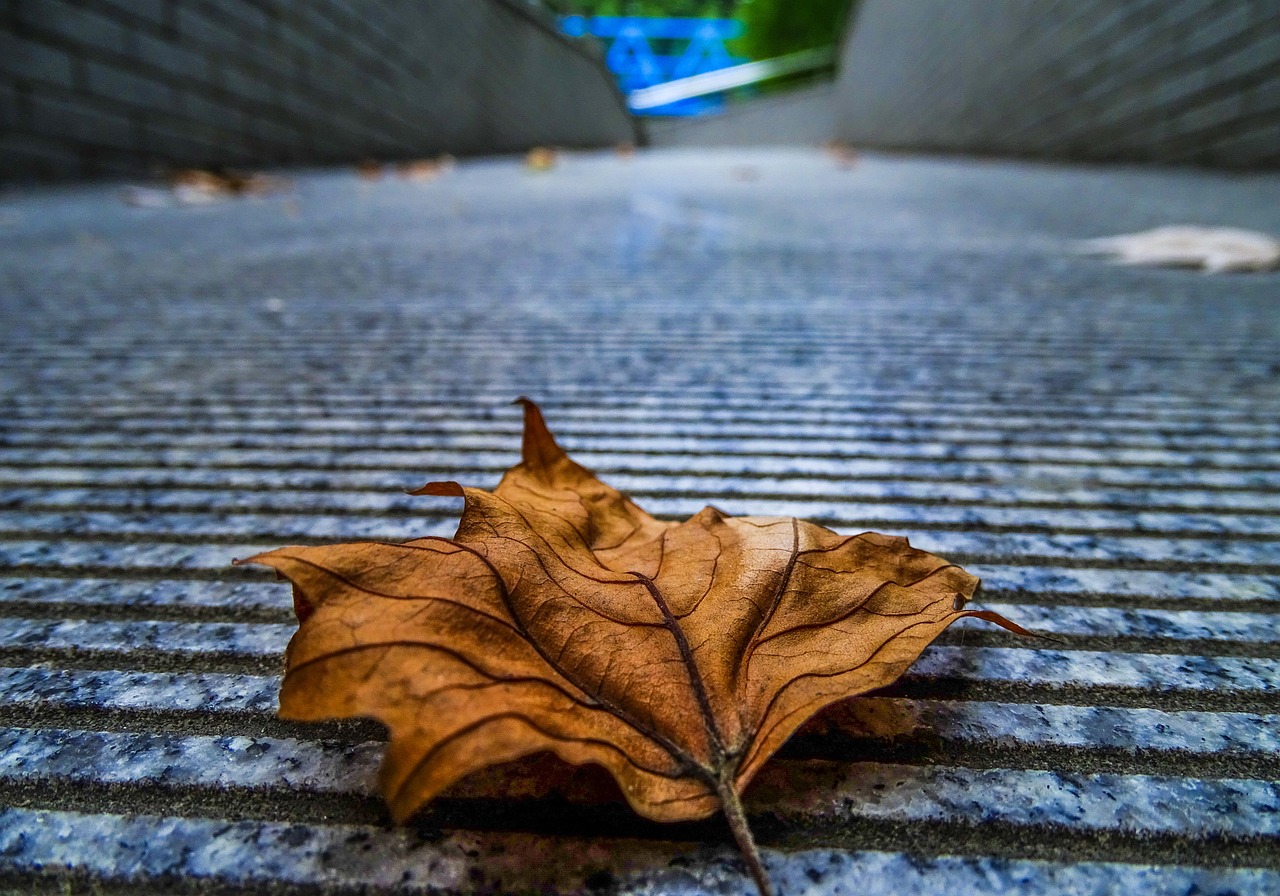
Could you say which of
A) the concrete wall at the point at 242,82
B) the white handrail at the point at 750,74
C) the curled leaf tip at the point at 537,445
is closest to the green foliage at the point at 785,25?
the white handrail at the point at 750,74

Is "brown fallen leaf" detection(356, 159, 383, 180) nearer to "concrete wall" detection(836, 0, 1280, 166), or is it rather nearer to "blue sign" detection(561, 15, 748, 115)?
"concrete wall" detection(836, 0, 1280, 166)

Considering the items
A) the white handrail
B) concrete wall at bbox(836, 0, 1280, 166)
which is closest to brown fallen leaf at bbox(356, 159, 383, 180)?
concrete wall at bbox(836, 0, 1280, 166)

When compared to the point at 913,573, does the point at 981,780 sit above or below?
below

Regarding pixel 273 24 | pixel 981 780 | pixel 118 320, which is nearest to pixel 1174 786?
pixel 981 780

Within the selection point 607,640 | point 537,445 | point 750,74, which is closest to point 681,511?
point 537,445

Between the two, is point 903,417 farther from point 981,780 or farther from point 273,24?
point 273,24

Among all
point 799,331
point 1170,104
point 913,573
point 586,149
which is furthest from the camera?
point 586,149
